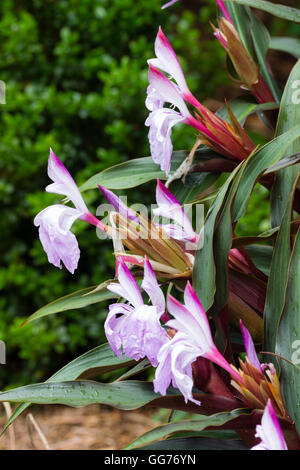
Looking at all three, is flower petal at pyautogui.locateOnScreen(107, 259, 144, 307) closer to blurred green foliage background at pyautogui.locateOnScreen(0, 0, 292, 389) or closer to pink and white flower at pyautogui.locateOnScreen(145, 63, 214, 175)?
pink and white flower at pyautogui.locateOnScreen(145, 63, 214, 175)

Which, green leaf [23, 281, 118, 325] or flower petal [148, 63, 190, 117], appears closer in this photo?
flower petal [148, 63, 190, 117]

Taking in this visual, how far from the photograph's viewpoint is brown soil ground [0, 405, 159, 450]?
5.36 ft

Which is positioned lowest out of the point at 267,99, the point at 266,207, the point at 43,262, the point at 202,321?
the point at 43,262

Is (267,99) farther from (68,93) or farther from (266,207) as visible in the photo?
(68,93)

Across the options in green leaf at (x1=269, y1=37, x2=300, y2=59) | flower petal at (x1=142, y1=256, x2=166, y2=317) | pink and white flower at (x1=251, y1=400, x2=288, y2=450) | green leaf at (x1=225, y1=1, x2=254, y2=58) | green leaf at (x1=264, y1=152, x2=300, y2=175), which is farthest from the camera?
green leaf at (x1=269, y1=37, x2=300, y2=59)

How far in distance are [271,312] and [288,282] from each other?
0.17 ft

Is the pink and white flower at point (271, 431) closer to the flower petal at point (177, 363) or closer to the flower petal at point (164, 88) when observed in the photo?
the flower petal at point (177, 363)

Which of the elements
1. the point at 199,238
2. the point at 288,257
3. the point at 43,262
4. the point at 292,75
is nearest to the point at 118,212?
the point at 199,238

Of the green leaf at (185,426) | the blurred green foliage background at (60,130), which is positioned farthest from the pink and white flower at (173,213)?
the blurred green foliage background at (60,130)

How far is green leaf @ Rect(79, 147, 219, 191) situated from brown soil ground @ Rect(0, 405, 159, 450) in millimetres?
891

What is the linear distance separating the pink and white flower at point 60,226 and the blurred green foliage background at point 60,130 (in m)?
0.99

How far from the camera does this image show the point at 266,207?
1861mm

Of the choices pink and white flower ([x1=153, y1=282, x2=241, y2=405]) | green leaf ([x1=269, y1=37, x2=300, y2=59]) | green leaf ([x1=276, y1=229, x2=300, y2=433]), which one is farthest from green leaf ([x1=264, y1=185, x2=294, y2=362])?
green leaf ([x1=269, y1=37, x2=300, y2=59])

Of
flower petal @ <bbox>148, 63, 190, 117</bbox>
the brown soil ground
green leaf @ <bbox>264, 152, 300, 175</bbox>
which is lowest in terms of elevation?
the brown soil ground
